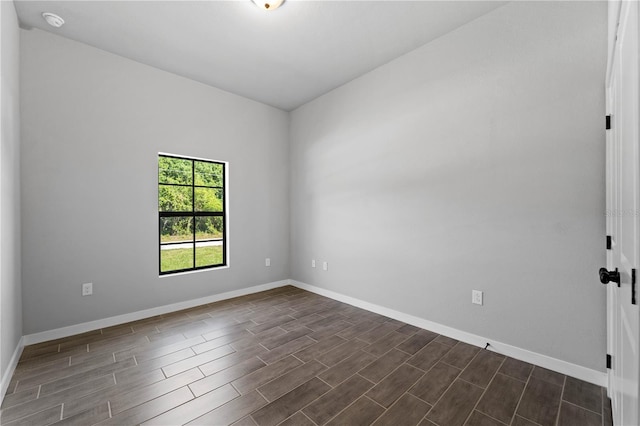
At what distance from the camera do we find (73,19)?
246 cm

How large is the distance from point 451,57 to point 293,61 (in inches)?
66.3

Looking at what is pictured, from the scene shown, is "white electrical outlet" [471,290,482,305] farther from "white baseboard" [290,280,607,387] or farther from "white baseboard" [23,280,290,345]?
"white baseboard" [23,280,290,345]

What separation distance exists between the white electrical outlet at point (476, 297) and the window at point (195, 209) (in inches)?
123

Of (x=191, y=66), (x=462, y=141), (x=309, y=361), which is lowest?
(x=309, y=361)

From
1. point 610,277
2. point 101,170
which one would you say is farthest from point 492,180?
point 101,170

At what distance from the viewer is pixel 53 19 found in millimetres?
2426

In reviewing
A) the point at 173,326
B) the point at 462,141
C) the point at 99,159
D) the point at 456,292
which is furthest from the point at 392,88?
the point at 173,326

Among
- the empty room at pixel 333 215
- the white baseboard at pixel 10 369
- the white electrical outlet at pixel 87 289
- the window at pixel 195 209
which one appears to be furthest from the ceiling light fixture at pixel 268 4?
the white baseboard at pixel 10 369

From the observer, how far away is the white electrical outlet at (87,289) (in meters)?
2.80

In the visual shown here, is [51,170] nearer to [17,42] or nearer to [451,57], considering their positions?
[17,42]

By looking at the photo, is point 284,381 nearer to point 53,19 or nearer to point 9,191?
point 9,191

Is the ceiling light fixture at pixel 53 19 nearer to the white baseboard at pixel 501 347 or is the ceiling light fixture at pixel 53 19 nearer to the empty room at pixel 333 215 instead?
the empty room at pixel 333 215

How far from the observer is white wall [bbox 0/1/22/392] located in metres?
1.92

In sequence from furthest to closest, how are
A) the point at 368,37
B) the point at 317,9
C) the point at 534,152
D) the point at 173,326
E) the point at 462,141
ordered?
1. the point at 173,326
2. the point at 368,37
3. the point at 462,141
4. the point at 317,9
5. the point at 534,152
